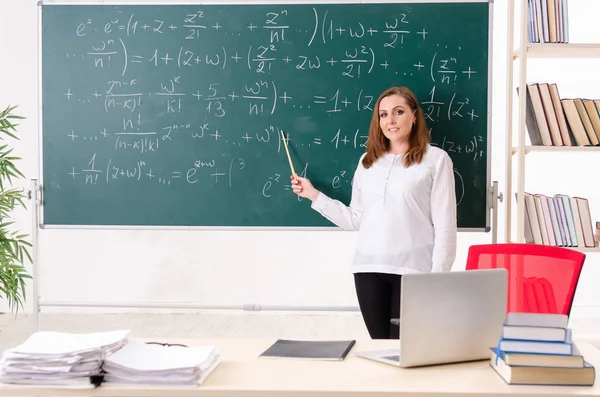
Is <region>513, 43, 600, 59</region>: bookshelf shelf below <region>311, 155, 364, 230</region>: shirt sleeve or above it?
above

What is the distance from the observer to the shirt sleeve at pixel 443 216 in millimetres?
3059

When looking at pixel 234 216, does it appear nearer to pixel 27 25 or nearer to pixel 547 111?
pixel 547 111

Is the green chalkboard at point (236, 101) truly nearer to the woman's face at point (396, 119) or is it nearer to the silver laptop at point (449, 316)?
the woman's face at point (396, 119)

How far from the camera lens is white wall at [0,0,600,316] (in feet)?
17.9

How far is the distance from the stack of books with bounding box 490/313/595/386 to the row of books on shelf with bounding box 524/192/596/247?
6.58ft

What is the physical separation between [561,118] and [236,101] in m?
1.80

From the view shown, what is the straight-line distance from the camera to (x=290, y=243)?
215 inches

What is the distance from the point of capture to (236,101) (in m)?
3.76

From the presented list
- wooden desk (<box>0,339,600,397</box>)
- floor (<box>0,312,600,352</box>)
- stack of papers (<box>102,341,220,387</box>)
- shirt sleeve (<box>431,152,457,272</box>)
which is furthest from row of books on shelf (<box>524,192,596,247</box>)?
stack of papers (<box>102,341,220,387</box>)

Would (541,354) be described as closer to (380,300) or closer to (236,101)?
(380,300)

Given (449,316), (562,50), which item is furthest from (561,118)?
(449,316)

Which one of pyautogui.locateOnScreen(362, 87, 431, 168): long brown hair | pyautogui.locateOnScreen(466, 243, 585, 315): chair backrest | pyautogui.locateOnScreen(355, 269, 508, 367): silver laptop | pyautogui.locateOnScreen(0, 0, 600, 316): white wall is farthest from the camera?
pyautogui.locateOnScreen(0, 0, 600, 316): white wall

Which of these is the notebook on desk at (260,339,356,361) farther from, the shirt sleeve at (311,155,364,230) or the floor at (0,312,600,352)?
the floor at (0,312,600,352)

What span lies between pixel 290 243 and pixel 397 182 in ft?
7.97
